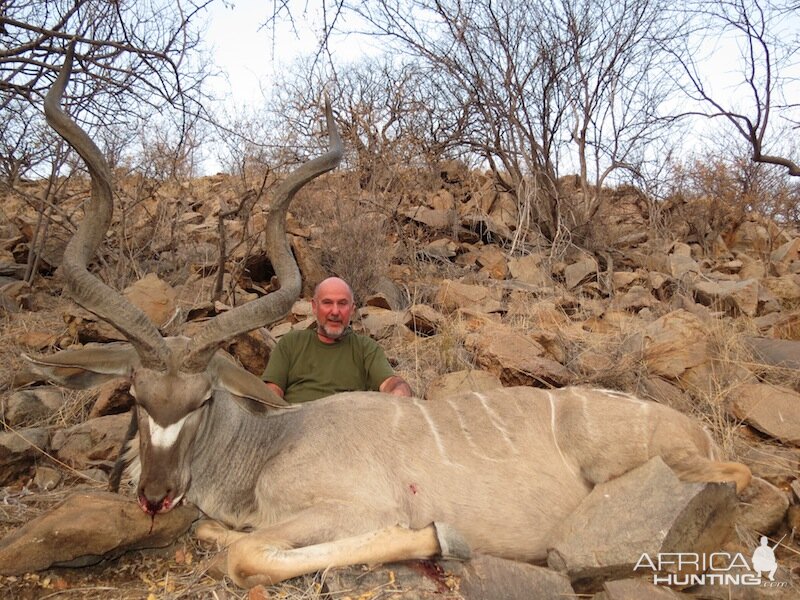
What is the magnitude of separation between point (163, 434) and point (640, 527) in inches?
86.1

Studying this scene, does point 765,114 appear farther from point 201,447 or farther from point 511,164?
point 201,447

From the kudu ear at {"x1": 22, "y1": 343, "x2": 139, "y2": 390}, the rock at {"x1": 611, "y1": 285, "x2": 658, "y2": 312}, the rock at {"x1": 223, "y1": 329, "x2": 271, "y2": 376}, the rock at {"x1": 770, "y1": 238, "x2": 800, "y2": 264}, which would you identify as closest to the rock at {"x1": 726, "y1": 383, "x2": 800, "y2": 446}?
the rock at {"x1": 611, "y1": 285, "x2": 658, "y2": 312}

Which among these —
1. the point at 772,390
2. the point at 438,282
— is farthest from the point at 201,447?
the point at 438,282

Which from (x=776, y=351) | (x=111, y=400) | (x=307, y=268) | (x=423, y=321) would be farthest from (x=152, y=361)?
(x=776, y=351)

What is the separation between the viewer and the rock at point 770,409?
4.52m

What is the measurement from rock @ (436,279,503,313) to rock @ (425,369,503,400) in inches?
86.1

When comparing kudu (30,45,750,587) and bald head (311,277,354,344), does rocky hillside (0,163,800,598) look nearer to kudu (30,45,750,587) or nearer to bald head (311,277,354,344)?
kudu (30,45,750,587)

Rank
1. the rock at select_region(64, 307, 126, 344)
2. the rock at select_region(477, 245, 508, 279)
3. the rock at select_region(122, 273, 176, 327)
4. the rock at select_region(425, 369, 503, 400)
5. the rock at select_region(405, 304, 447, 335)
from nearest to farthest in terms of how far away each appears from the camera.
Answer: the rock at select_region(425, 369, 503, 400) → the rock at select_region(64, 307, 126, 344) → the rock at select_region(122, 273, 176, 327) → the rock at select_region(405, 304, 447, 335) → the rock at select_region(477, 245, 508, 279)

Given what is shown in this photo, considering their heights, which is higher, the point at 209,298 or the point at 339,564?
the point at 209,298

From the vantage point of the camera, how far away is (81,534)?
307cm

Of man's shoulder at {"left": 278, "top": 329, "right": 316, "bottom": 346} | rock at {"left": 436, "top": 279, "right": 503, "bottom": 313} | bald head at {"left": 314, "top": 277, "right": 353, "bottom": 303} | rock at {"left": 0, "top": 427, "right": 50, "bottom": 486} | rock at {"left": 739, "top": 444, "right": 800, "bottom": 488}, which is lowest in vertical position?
rock at {"left": 0, "top": 427, "right": 50, "bottom": 486}

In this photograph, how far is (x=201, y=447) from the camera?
3447 millimetres

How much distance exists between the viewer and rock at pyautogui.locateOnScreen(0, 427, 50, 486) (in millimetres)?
4363

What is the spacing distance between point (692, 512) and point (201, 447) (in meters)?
2.36
